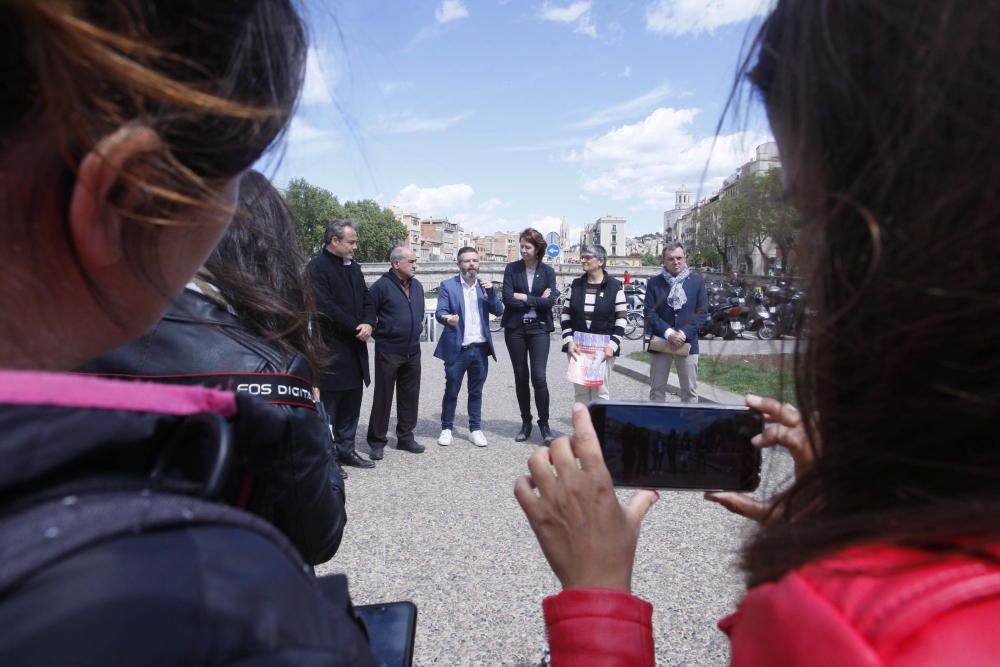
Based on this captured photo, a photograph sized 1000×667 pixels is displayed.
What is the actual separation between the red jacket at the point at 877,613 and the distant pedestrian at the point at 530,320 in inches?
229

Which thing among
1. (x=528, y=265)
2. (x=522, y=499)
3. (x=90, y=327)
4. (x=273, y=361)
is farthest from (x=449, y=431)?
(x=90, y=327)

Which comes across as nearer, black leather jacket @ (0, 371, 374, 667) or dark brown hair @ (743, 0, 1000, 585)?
black leather jacket @ (0, 371, 374, 667)

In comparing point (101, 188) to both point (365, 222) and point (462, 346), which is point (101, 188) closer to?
point (462, 346)

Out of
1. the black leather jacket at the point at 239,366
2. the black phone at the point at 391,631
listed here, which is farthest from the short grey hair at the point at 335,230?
the black phone at the point at 391,631

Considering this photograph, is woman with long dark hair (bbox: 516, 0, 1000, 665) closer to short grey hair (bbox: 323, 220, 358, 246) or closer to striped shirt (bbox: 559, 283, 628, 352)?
short grey hair (bbox: 323, 220, 358, 246)

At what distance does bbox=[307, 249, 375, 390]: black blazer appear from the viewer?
5523mm

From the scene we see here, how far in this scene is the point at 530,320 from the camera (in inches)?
259

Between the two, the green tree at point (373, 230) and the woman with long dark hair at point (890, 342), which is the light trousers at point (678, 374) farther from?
the green tree at point (373, 230)

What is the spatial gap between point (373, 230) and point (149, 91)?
83.7 meters

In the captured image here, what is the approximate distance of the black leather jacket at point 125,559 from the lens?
0.46 meters

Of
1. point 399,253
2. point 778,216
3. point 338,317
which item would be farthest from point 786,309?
point 399,253

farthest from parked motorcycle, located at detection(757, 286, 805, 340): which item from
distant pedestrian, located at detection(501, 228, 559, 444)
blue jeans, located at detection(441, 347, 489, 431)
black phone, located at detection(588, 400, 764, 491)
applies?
blue jeans, located at detection(441, 347, 489, 431)

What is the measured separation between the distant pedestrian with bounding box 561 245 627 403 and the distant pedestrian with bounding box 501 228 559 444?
301mm

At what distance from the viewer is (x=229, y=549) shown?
1.77 ft
